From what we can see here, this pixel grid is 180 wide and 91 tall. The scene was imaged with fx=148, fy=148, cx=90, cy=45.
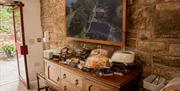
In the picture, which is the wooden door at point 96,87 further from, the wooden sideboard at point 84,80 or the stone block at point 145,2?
the stone block at point 145,2

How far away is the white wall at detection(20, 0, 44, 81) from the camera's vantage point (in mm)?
3295

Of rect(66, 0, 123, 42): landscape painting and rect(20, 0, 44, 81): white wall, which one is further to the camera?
rect(20, 0, 44, 81): white wall

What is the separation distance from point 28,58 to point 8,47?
3.82 meters

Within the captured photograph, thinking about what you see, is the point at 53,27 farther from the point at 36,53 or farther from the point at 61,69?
the point at 61,69

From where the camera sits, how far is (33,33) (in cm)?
342

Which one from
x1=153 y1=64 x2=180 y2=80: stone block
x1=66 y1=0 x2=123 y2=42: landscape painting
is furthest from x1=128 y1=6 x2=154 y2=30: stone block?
x1=153 y1=64 x2=180 y2=80: stone block

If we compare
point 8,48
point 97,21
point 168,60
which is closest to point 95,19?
point 97,21

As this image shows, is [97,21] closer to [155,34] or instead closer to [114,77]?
[155,34]

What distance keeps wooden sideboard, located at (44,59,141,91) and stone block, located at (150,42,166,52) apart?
0.27 metres

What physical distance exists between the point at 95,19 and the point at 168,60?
1023mm

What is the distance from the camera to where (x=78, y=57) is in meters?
2.04

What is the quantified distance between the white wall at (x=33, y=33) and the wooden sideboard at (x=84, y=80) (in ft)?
4.79

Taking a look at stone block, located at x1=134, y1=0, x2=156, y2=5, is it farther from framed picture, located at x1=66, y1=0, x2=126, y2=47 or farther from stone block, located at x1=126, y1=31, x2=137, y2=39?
stone block, located at x1=126, y1=31, x2=137, y2=39

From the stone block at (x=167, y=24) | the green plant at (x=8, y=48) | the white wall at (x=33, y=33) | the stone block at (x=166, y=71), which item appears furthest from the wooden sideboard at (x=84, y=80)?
the green plant at (x=8, y=48)
